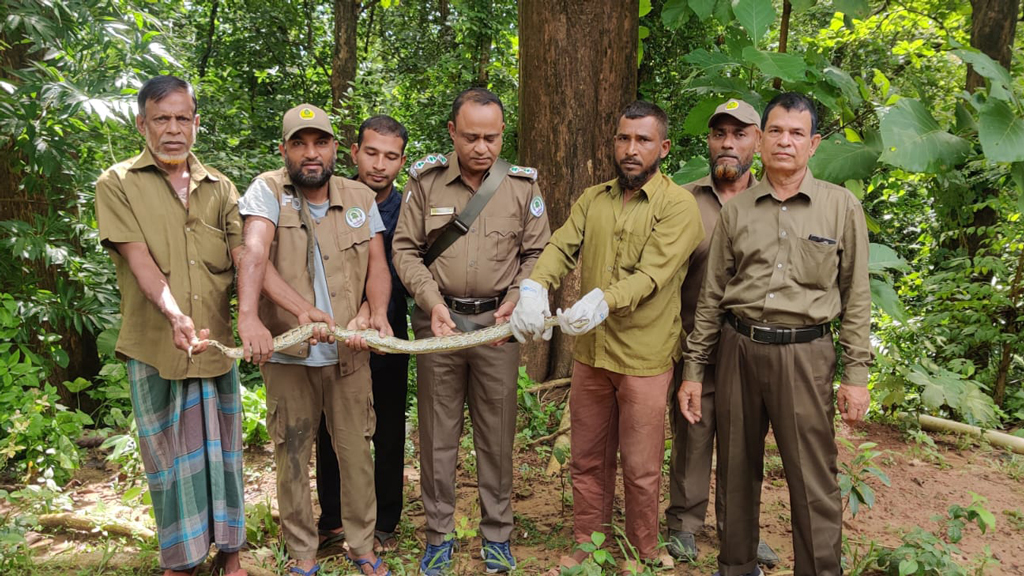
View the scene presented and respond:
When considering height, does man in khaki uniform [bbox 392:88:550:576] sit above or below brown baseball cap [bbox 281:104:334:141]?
below

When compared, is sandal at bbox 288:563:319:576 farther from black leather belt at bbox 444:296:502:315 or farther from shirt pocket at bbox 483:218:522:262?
shirt pocket at bbox 483:218:522:262

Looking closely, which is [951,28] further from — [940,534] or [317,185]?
[317,185]

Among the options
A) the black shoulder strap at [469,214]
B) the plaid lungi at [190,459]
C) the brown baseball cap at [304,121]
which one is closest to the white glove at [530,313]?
the black shoulder strap at [469,214]

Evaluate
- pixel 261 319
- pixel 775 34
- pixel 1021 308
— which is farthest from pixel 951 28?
pixel 261 319

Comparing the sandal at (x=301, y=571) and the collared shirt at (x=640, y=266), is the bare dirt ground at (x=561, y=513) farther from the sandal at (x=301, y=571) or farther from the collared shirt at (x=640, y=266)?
the collared shirt at (x=640, y=266)

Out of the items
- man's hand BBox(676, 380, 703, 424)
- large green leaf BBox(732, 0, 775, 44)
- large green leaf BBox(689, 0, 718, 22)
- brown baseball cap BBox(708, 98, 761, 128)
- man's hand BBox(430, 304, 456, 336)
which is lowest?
man's hand BBox(676, 380, 703, 424)

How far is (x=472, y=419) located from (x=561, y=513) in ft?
3.61

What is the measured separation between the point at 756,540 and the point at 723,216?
157 cm

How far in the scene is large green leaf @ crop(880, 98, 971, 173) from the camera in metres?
3.59

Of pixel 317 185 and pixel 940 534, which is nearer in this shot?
pixel 317 185

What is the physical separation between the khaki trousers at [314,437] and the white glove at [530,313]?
867 millimetres

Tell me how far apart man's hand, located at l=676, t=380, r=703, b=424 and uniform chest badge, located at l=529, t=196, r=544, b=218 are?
3.70 feet

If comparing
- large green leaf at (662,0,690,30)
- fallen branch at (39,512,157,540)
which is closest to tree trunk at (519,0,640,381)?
large green leaf at (662,0,690,30)

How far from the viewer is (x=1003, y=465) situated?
5246 mm
